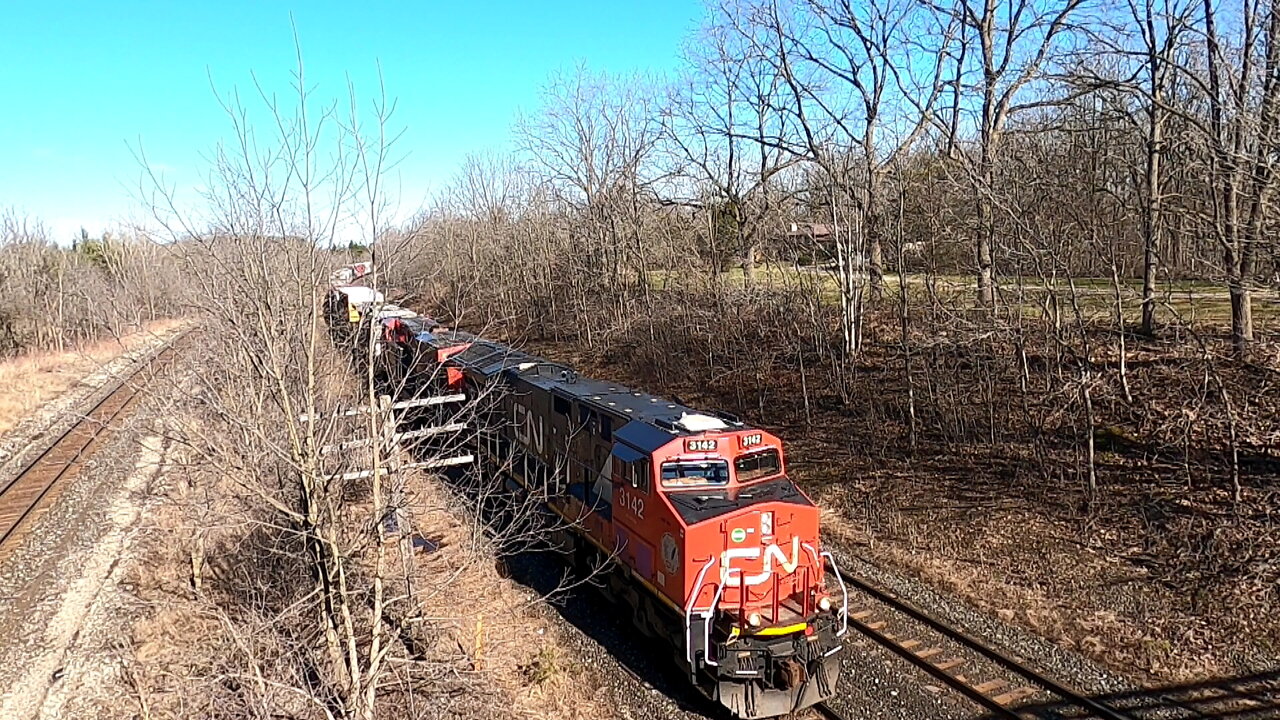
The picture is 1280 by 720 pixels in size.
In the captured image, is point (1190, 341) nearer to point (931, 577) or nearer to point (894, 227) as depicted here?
point (894, 227)

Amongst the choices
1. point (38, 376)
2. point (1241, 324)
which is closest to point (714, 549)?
point (1241, 324)

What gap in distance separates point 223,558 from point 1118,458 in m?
17.4

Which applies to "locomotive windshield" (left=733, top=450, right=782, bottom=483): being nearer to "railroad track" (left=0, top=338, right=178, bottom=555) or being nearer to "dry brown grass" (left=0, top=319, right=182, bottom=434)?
"railroad track" (left=0, top=338, right=178, bottom=555)

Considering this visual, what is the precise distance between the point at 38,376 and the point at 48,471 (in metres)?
19.1

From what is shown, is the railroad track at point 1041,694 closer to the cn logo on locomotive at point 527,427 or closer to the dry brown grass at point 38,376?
the cn logo on locomotive at point 527,427

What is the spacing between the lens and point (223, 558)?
14969mm

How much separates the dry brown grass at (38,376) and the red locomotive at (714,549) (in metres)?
19.0

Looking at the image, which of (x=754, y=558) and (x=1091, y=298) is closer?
(x=754, y=558)

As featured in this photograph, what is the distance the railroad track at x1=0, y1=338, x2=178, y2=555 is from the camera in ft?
Result: 58.9

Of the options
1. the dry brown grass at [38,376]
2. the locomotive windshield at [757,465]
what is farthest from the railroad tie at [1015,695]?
the dry brown grass at [38,376]

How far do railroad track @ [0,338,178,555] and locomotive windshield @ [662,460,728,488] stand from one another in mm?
9986

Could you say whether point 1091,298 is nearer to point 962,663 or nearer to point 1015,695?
point 962,663

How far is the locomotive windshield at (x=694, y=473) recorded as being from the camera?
36.8 ft

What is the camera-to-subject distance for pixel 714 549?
33.8 feet
